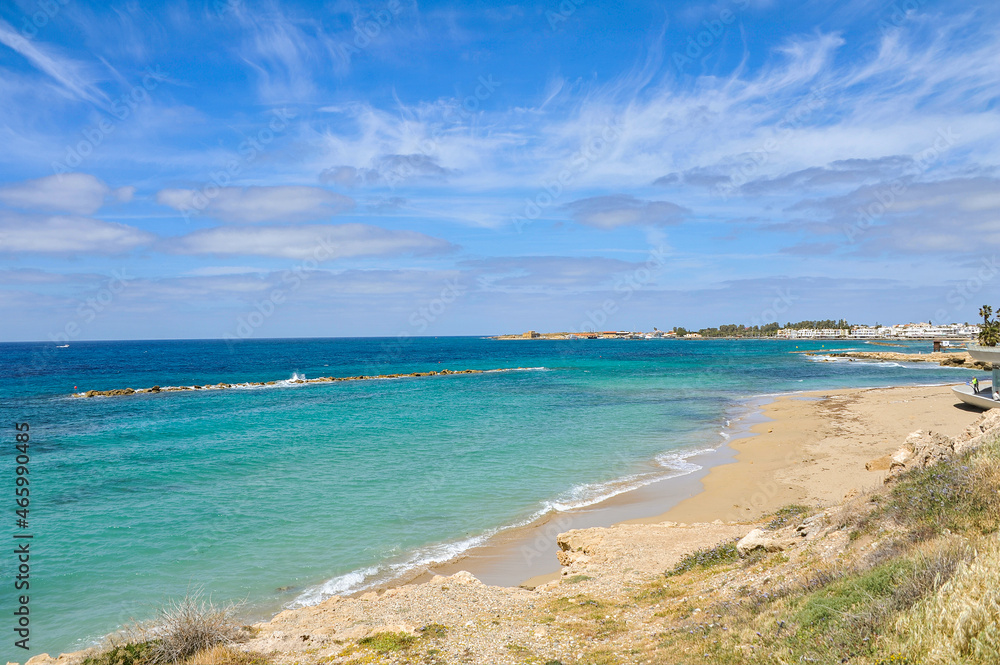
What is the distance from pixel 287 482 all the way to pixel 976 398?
36.8 m

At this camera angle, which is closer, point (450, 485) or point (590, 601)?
point (590, 601)

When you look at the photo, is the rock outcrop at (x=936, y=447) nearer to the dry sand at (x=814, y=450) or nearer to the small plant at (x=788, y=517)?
the dry sand at (x=814, y=450)

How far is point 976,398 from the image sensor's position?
96.2 feet

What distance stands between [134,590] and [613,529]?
11870mm

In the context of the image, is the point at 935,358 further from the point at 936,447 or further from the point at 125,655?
the point at 125,655

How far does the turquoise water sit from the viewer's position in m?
12.5

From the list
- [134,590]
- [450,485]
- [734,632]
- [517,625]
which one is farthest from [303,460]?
[734,632]

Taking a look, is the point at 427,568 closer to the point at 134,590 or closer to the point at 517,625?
the point at 517,625

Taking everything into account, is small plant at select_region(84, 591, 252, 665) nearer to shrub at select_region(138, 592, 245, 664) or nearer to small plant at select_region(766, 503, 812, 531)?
shrub at select_region(138, 592, 245, 664)

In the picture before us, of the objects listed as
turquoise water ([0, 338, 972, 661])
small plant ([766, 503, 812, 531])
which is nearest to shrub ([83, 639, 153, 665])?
turquoise water ([0, 338, 972, 661])

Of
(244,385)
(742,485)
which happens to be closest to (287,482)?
(742,485)

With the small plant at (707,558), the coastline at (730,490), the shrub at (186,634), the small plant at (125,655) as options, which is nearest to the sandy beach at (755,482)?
the coastline at (730,490)

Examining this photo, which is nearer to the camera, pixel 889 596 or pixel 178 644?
pixel 889 596

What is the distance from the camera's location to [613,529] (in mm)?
14039
